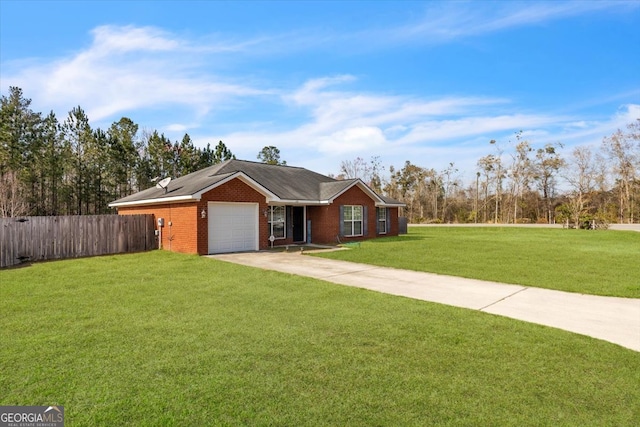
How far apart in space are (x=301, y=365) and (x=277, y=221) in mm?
15108

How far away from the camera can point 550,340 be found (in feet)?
15.7

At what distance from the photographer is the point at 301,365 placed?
13.0 ft

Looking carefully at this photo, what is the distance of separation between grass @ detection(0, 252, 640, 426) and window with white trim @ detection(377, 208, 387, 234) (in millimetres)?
17448

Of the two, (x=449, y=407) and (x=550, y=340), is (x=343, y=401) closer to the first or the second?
(x=449, y=407)

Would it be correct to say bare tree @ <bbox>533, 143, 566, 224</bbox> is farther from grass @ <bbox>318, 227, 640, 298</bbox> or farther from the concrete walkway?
the concrete walkway

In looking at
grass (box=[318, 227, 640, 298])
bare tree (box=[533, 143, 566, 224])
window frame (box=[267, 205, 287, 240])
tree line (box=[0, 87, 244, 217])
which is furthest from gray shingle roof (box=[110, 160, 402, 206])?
bare tree (box=[533, 143, 566, 224])

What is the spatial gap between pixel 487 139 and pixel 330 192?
32976 mm

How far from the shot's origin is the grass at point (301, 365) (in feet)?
9.98

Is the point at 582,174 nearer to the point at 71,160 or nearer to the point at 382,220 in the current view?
the point at 382,220

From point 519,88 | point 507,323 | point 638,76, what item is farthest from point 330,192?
Result: point 638,76

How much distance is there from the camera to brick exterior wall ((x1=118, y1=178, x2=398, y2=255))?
1423cm

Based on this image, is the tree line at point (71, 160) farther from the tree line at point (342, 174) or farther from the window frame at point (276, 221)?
the window frame at point (276, 221)
